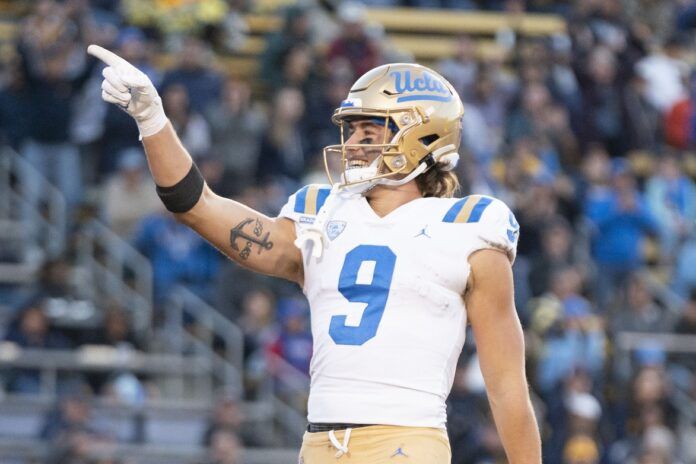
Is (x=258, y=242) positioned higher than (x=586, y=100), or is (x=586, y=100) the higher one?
(x=586, y=100)

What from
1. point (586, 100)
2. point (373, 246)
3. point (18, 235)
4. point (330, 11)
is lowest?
point (373, 246)

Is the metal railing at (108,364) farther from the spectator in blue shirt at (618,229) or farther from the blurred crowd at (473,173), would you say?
the spectator in blue shirt at (618,229)

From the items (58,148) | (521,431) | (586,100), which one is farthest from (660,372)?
(521,431)

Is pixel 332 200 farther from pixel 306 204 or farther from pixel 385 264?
pixel 385 264

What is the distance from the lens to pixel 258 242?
4922 mm

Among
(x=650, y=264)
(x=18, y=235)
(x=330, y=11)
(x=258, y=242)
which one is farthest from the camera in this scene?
(x=330, y=11)

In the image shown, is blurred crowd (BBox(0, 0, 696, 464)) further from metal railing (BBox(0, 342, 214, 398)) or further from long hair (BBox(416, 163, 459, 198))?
long hair (BBox(416, 163, 459, 198))

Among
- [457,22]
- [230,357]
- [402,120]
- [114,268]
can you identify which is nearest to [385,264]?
[402,120]

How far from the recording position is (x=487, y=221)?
469 cm

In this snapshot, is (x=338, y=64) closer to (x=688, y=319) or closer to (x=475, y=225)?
(x=688, y=319)

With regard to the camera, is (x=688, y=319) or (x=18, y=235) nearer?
(x=18, y=235)

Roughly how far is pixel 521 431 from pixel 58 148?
26.7ft

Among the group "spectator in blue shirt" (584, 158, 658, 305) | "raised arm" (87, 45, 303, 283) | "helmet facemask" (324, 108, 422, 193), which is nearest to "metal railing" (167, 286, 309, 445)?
"spectator in blue shirt" (584, 158, 658, 305)

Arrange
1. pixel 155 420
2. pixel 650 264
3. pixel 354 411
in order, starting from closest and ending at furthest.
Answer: pixel 354 411
pixel 155 420
pixel 650 264
